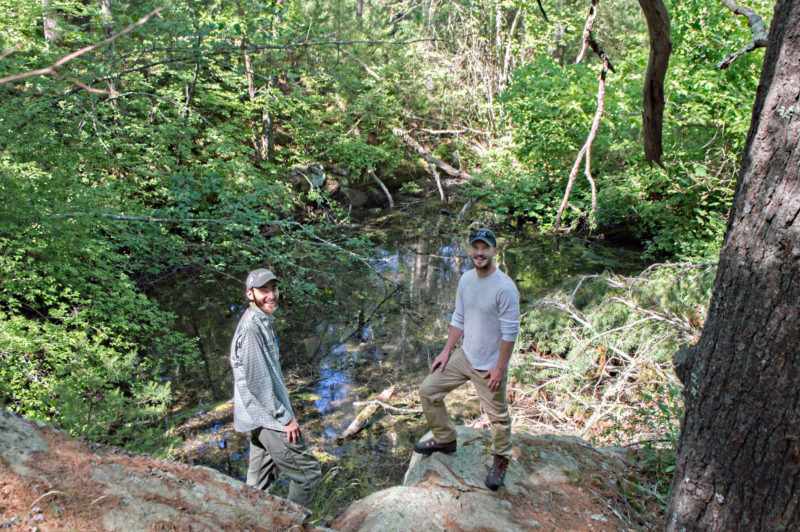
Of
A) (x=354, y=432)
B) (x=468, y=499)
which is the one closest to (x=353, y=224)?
(x=354, y=432)

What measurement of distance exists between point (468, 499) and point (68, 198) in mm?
5258

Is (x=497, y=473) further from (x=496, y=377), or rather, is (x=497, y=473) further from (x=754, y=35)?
(x=754, y=35)

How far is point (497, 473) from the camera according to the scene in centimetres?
326

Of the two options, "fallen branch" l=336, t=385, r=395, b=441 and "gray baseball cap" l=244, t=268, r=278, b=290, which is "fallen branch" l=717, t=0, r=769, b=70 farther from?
"fallen branch" l=336, t=385, r=395, b=441

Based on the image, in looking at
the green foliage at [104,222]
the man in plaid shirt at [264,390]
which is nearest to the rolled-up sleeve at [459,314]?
the man in plaid shirt at [264,390]

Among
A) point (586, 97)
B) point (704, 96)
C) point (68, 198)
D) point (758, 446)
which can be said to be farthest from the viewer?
point (586, 97)

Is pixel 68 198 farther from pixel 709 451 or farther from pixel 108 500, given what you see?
pixel 709 451

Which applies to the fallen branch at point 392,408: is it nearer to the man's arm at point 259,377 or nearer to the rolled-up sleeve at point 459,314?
the rolled-up sleeve at point 459,314

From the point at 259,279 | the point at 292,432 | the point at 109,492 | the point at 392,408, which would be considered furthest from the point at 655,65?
the point at 392,408

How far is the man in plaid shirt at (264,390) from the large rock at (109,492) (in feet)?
1.96

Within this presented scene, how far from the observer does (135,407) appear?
420cm

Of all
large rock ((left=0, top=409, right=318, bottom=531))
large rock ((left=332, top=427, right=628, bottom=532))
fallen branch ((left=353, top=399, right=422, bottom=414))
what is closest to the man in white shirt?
large rock ((left=332, top=427, right=628, bottom=532))

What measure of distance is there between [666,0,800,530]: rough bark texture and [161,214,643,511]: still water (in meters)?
3.46

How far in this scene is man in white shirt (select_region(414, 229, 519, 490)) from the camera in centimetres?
310
